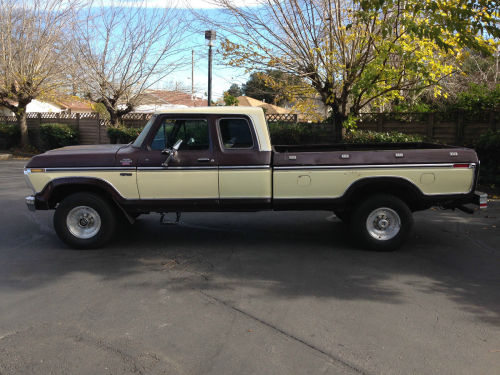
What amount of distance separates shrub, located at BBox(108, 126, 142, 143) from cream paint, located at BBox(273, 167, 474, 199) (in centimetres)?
1194

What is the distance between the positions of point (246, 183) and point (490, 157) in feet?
23.7

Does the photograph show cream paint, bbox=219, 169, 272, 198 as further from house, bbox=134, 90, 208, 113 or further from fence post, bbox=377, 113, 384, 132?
house, bbox=134, 90, 208, 113

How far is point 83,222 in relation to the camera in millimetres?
6039

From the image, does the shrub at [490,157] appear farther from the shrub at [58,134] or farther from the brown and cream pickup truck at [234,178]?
the shrub at [58,134]

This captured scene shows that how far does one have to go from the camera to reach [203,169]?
19.0ft

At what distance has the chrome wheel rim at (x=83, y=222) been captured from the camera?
5988 mm

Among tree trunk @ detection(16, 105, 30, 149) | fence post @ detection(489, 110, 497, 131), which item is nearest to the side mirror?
fence post @ detection(489, 110, 497, 131)

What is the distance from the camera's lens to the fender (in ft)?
19.1

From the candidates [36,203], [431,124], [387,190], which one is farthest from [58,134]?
[387,190]

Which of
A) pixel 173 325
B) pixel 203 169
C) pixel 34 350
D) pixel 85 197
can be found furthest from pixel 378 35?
pixel 34 350

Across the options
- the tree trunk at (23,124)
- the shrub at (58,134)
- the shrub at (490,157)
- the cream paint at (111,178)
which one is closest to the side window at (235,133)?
the cream paint at (111,178)

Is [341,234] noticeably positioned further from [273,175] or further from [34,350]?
[34,350]

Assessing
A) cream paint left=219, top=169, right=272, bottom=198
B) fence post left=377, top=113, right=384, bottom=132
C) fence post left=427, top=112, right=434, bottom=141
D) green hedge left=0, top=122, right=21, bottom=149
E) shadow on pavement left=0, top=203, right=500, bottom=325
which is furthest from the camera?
green hedge left=0, top=122, right=21, bottom=149

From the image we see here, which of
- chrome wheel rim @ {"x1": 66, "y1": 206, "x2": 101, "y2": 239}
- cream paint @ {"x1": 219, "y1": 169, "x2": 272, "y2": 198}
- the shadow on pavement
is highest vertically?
cream paint @ {"x1": 219, "y1": 169, "x2": 272, "y2": 198}
